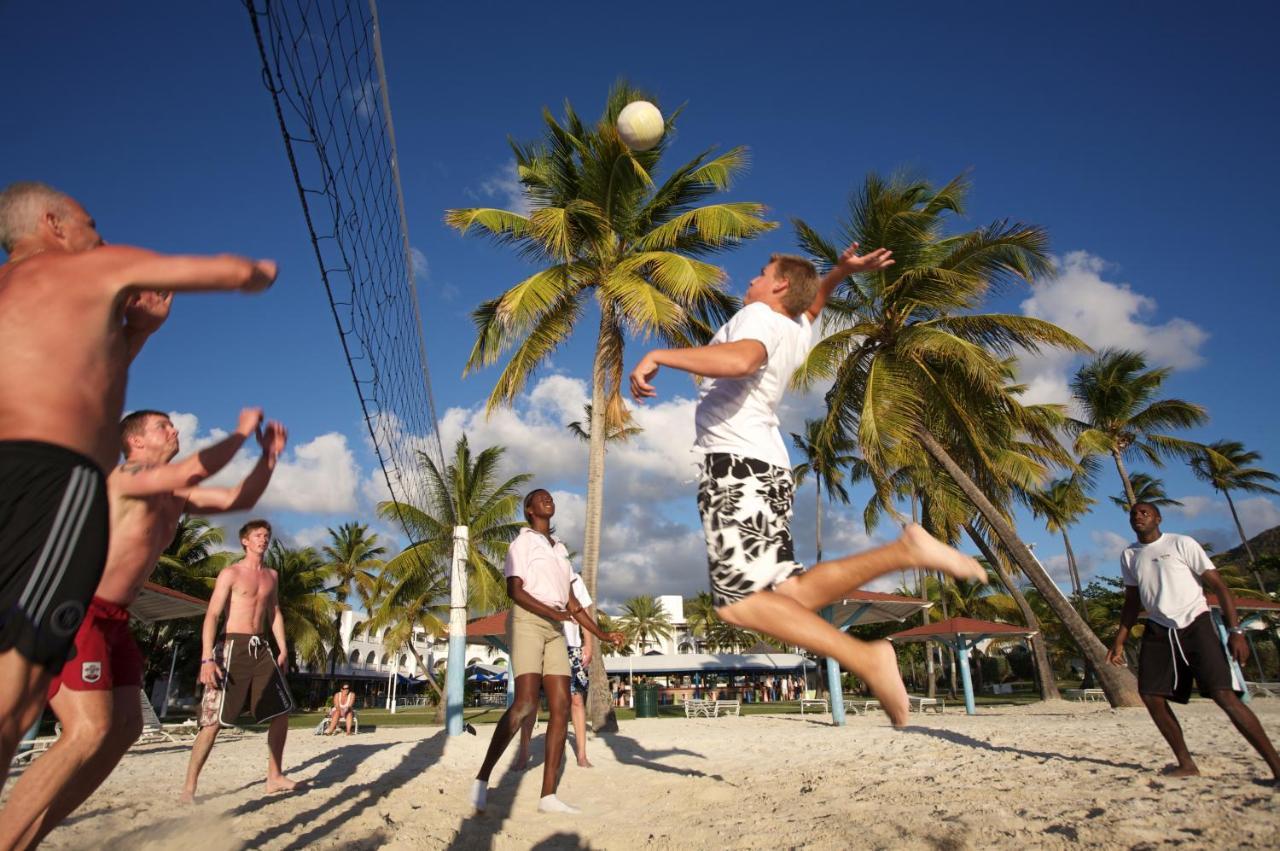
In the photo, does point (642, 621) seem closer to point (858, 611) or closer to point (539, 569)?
point (858, 611)

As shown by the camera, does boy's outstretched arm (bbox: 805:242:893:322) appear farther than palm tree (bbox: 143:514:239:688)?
No

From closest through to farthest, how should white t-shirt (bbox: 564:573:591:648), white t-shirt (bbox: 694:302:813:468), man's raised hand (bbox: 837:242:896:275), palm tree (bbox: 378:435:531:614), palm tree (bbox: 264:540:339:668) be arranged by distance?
white t-shirt (bbox: 694:302:813:468) < man's raised hand (bbox: 837:242:896:275) < white t-shirt (bbox: 564:573:591:648) < palm tree (bbox: 378:435:531:614) < palm tree (bbox: 264:540:339:668)

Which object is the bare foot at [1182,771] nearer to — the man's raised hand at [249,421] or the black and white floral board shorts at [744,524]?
the black and white floral board shorts at [744,524]

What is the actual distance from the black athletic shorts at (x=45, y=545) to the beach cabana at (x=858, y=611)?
13.4 m

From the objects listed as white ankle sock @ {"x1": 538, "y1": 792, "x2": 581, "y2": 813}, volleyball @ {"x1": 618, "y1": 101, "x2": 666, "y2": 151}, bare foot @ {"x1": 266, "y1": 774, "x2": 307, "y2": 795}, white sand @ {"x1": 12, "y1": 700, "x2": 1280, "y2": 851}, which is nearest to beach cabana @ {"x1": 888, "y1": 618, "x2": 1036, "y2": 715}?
white sand @ {"x1": 12, "y1": 700, "x2": 1280, "y2": 851}

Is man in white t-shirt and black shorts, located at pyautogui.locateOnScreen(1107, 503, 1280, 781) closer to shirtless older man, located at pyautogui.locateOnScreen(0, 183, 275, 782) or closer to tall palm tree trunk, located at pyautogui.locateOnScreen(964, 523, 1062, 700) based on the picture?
shirtless older man, located at pyautogui.locateOnScreen(0, 183, 275, 782)

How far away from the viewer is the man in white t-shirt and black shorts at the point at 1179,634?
470 centimetres

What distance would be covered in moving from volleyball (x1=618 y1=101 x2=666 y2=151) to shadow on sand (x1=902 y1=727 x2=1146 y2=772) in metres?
6.75

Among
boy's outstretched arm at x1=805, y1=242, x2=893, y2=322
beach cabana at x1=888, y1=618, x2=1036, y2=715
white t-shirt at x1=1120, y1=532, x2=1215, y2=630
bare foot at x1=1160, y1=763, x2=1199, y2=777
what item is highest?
boy's outstretched arm at x1=805, y1=242, x2=893, y2=322

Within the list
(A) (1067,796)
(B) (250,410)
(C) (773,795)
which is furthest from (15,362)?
(A) (1067,796)

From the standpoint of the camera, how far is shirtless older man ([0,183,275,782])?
64.1 inches

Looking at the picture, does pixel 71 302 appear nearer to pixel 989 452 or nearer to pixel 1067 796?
pixel 1067 796

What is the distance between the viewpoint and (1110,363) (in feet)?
86.6

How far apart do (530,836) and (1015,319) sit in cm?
1466
